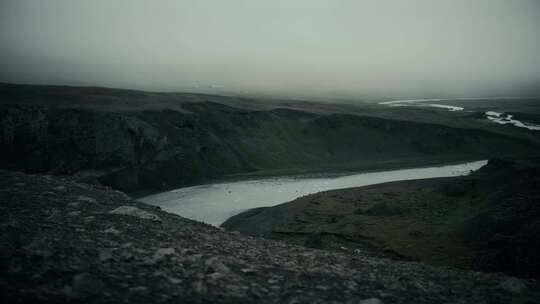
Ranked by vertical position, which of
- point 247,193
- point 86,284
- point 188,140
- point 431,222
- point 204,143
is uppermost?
point 86,284

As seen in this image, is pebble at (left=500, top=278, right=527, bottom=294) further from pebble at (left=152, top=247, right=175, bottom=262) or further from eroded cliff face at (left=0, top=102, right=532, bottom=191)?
eroded cliff face at (left=0, top=102, right=532, bottom=191)

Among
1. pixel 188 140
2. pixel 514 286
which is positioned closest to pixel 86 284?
pixel 514 286

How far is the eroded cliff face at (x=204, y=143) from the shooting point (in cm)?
4525

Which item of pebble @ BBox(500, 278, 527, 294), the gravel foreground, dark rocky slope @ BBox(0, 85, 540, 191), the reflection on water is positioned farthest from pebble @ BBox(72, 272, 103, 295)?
dark rocky slope @ BBox(0, 85, 540, 191)

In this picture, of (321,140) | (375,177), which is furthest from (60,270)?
(321,140)

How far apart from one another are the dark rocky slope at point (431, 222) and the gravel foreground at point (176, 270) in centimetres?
893

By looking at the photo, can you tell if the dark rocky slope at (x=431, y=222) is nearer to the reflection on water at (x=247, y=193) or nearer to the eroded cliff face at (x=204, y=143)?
the reflection on water at (x=247, y=193)

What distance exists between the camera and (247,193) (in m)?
44.7

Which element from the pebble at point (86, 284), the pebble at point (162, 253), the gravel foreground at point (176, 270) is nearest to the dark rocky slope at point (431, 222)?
the gravel foreground at point (176, 270)

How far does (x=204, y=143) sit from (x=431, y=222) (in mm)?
38826

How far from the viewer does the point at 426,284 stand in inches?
394

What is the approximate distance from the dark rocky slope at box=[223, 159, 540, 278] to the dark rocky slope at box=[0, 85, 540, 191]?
2109cm

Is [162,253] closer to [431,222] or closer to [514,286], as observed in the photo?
[514,286]

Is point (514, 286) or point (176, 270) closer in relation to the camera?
point (176, 270)
